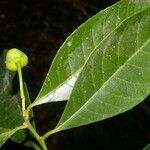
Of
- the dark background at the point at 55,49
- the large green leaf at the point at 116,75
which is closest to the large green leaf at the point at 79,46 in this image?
the large green leaf at the point at 116,75

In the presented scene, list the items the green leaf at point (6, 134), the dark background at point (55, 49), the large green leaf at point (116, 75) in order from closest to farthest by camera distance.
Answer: the large green leaf at point (116, 75) < the green leaf at point (6, 134) < the dark background at point (55, 49)

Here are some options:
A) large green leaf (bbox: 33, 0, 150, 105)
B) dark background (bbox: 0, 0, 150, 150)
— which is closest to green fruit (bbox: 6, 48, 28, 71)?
large green leaf (bbox: 33, 0, 150, 105)

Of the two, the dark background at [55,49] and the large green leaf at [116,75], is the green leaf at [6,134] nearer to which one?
the large green leaf at [116,75]

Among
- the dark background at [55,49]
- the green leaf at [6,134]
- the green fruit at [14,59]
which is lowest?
the dark background at [55,49]

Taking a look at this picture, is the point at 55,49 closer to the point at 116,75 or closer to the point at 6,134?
the point at 6,134

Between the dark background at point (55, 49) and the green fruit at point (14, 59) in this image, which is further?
the dark background at point (55, 49)

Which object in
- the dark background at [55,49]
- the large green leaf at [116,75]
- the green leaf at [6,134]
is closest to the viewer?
the large green leaf at [116,75]

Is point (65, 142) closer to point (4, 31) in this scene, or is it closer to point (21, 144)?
point (4, 31)

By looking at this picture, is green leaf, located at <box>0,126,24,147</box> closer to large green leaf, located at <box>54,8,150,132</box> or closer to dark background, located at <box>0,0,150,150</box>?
large green leaf, located at <box>54,8,150,132</box>
